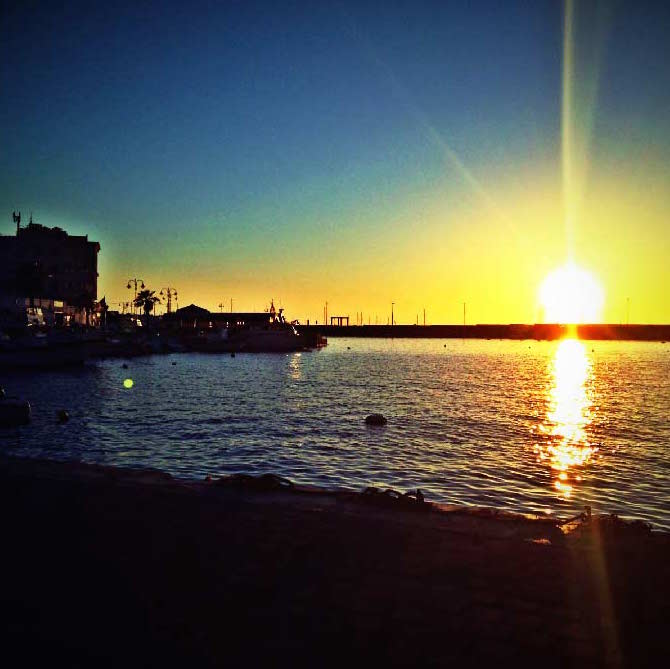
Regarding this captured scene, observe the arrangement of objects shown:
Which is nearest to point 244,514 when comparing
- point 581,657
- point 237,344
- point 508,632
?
point 508,632

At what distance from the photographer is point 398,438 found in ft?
97.6

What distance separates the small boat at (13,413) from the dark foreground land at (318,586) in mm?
22518

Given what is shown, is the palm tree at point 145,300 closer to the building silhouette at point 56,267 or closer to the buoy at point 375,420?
the building silhouette at point 56,267

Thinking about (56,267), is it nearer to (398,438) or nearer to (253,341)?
(253,341)

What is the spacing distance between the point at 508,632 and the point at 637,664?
1.16 m

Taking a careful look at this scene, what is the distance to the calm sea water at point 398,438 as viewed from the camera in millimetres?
19781

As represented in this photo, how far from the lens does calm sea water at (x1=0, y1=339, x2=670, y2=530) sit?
19.8m

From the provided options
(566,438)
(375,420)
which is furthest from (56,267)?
(566,438)

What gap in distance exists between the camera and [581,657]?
5.60 metres

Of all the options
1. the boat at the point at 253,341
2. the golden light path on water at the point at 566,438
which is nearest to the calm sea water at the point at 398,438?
the golden light path on water at the point at 566,438

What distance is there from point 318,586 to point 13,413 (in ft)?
96.1

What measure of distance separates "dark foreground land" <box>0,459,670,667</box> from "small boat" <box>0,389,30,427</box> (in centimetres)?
2252

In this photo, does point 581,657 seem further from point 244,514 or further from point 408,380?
point 408,380

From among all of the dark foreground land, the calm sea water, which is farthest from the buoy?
the dark foreground land
